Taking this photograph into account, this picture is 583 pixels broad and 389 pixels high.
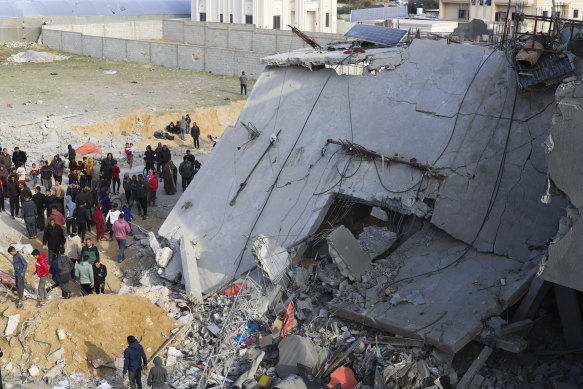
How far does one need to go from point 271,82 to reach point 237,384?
7154 millimetres

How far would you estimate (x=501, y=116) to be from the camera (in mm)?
11789

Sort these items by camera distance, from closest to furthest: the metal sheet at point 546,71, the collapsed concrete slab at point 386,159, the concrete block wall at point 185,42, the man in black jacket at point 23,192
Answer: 1. the collapsed concrete slab at point 386,159
2. the metal sheet at point 546,71
3. the man in black jacket at point 23,192
4. the concrete block wall at point 185,42

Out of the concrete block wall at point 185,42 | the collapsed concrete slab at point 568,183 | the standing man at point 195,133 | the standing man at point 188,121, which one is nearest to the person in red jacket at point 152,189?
the standing man at point 195,133

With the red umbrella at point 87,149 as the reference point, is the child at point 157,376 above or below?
below

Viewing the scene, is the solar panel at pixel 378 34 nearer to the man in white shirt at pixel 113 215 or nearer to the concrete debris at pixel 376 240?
the concrete debris at pixel 376 240

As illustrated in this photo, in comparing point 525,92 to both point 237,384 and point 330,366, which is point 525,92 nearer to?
point 330,366

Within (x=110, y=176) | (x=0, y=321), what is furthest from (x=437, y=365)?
(x=110, y=176)

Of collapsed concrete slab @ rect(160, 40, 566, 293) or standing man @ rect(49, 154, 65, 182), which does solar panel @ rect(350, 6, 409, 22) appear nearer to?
collapsed concrete slab @ rect(160, 40, 566, 293)

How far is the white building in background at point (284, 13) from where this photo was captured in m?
44.3

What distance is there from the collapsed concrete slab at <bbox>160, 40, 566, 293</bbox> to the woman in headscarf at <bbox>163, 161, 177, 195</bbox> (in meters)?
3.46

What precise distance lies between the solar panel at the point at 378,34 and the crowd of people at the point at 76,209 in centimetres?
527

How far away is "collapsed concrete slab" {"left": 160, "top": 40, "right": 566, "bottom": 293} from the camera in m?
11.0

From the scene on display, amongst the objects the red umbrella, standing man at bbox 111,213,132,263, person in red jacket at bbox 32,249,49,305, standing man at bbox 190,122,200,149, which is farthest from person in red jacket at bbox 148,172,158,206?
standing man at bbox 190,122,200,149

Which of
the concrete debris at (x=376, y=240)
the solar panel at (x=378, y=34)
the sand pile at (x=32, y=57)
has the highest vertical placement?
the solar panel at (x=378, y=34)
